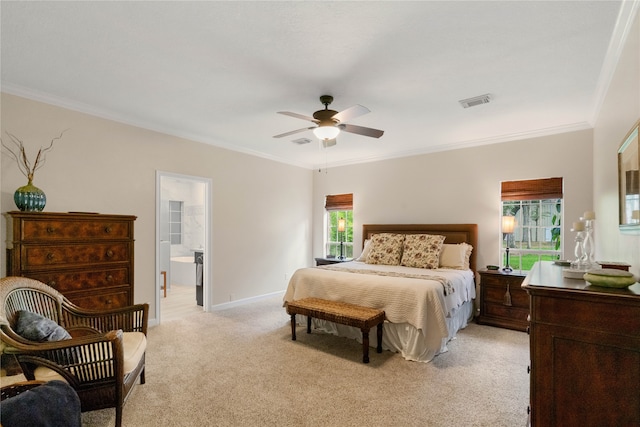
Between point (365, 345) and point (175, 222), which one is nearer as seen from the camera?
point (365, 345)

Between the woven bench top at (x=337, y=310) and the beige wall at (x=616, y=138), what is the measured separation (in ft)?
6.46

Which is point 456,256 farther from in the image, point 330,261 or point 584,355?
point 584,355

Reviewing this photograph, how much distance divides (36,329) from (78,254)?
137 centimetres

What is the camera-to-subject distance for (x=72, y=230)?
316cm

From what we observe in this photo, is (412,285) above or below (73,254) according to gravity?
below

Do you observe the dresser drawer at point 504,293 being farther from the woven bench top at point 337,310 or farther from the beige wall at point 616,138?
the woven bench top at point 337,310

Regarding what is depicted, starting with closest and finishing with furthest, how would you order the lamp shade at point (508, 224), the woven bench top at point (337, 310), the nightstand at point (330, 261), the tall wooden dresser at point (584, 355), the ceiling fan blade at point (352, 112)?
the tall wooden dresser at point (584, 355), the ceiling fan blade at point (352, 112), the woven bench top at point (337, 310), the lamp shade at point (508, 224), the nightstand at point (330, 261)

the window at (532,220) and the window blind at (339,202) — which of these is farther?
the window blind at (339,202)

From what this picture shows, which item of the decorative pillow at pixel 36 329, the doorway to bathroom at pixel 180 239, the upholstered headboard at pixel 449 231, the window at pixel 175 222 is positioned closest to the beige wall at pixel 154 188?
the doorway to bathroom at pixel 180 239

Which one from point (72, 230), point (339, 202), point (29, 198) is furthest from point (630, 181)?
point (339, 202)

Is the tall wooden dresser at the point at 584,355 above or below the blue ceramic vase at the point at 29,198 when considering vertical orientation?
below

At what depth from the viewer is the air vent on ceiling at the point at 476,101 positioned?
3.32 m

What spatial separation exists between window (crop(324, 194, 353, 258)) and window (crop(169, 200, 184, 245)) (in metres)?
3.99

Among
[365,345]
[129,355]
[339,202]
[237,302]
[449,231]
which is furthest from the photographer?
[339,202]
